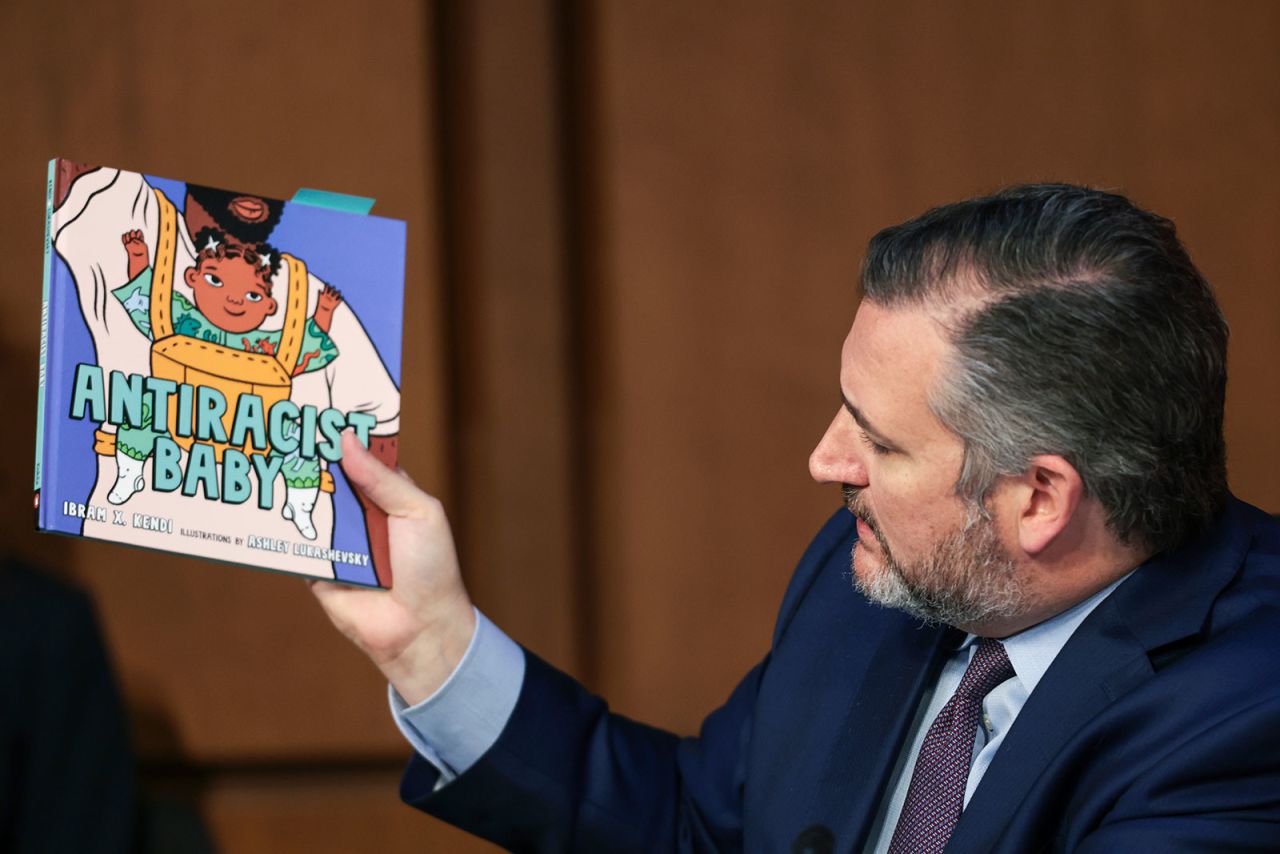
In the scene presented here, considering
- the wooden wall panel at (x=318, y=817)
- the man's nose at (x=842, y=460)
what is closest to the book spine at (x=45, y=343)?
the man's nose at (x=842, y=460)

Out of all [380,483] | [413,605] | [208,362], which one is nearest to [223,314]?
[208,362]

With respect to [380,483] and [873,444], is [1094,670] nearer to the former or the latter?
[873,444]

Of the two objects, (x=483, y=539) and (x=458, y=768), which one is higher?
(x=483, y=539)

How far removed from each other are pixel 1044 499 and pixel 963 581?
0.09m

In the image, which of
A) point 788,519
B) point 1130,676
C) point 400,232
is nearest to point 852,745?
point 1130,676

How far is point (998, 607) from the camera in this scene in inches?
42.1

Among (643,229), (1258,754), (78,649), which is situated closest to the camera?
(1258,754)

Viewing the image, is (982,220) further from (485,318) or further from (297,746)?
(297,746)

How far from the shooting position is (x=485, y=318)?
1.80 metres

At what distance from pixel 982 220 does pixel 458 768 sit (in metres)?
0.62

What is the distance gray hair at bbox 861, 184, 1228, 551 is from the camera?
1015 mm

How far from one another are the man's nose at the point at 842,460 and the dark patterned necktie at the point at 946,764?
6.8 inches

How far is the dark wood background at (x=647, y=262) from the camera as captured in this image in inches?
70.1

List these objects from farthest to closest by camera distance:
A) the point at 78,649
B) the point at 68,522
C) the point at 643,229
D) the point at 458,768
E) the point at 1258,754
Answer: the point at 643,229 → the point at 78,649 → the point at 458,768 → the point at 68,522 → the point at 1258,754
